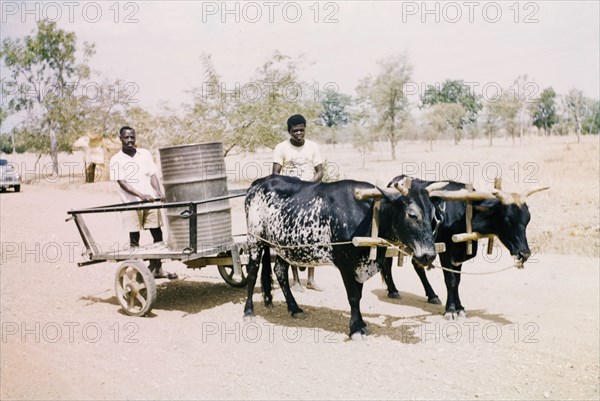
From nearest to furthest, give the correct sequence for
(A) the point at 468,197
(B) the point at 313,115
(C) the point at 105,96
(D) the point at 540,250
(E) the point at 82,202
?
1. (A) the point at 468,197
2. (D) the point at 540,250
3. (B) the point at 313,115
4. (E) the point at 82,202
5. (C) the point at 105,96

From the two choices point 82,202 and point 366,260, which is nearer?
point 366,260

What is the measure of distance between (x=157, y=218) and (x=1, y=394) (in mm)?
3573

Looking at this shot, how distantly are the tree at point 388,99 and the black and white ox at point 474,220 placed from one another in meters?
33.8

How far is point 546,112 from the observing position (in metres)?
73.4

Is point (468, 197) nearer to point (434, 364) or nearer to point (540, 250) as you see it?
point (434, 364)

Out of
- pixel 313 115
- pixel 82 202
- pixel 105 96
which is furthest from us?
pixel 105 96

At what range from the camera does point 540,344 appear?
20.0ft

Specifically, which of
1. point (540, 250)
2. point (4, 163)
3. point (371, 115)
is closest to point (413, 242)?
point (540, 250)

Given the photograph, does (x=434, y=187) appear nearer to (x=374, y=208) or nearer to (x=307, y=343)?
(x=374, y=208)

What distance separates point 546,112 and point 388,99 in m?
41.4

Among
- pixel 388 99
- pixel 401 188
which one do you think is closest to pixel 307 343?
pixel 401 188

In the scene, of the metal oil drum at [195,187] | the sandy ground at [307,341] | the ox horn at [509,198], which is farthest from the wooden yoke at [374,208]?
the metal oil drum at [195,187]

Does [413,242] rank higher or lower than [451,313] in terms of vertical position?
higher

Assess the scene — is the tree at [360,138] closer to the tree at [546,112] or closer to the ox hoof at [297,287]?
the ox hoof at [297,287]
